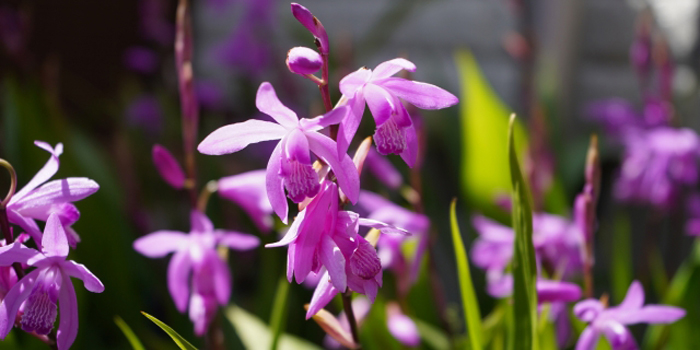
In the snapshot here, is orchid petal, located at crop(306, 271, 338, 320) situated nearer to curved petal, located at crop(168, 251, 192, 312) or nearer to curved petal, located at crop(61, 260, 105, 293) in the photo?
curved petal, located at crop(61, 260, 105, 293)

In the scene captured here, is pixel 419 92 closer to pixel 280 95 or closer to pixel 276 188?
pixel 276 188

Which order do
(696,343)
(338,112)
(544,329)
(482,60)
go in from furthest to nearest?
(482,60) → (696,343) → (544,329) → (338,112)

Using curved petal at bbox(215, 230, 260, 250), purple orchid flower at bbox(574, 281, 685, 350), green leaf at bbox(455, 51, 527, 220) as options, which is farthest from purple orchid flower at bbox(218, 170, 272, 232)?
green leaf at bbox(455, 51, 527, 220)

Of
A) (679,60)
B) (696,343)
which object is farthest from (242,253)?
(679,60)

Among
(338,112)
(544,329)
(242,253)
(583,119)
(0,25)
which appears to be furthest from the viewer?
(583,119)

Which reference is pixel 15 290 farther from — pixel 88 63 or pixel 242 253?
pixel 88 63
